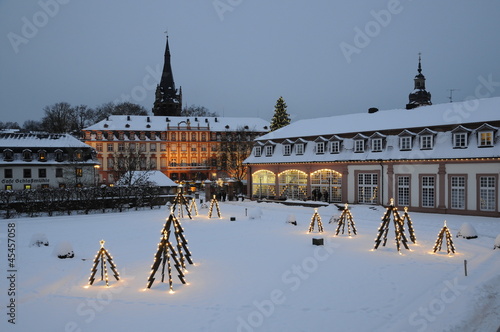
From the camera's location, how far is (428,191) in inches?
1289

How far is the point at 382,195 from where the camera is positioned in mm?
35250

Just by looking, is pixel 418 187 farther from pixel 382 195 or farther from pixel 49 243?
pixel 49 243

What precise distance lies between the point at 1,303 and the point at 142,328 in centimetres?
522

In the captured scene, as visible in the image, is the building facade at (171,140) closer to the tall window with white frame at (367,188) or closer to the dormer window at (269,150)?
the dormer window at (269,150)

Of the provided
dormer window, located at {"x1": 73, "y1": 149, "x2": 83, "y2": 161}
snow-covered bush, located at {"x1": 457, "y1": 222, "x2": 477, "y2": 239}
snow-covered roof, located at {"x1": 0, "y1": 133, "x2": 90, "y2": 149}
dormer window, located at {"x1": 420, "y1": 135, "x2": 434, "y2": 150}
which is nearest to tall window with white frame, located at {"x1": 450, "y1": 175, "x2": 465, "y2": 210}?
dormer window, located at {"x1": 420, "y1": 135, "x2": 434, "y2": 150}

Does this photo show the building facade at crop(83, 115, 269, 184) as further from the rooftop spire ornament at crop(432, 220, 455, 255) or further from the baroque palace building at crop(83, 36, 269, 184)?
the rooftop spire ornament at crop(432, 220, 455, 255)

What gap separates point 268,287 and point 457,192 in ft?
77.9

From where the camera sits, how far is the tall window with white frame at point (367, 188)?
118 ft

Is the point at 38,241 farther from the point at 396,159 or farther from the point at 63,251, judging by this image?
the point at 396,159

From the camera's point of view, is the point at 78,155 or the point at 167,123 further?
the point at 167,123

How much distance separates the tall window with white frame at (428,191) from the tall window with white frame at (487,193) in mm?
3427

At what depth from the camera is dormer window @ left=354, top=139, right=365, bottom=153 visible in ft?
123

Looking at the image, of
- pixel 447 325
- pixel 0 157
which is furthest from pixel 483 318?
pixel 0 157

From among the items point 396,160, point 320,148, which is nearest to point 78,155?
point 320,148
